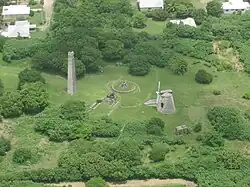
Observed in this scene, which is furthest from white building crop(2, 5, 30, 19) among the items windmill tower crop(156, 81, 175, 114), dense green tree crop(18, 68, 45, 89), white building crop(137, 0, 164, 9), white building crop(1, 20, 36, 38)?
windmill tower crop(156, 81, 175, 114)

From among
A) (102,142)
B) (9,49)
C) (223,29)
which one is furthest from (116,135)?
(223,29)

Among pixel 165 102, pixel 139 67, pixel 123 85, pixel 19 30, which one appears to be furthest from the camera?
pixel 19 30

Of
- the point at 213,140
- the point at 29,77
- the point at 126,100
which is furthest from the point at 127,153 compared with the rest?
the point at 29,77

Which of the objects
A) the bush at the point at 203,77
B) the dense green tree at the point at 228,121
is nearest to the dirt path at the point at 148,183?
the dense green tree at the point at 228,121

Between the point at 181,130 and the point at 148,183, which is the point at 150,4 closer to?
the point at 181,130

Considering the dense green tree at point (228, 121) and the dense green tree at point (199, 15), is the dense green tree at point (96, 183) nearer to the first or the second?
the dense green tree at point (228, 121)
